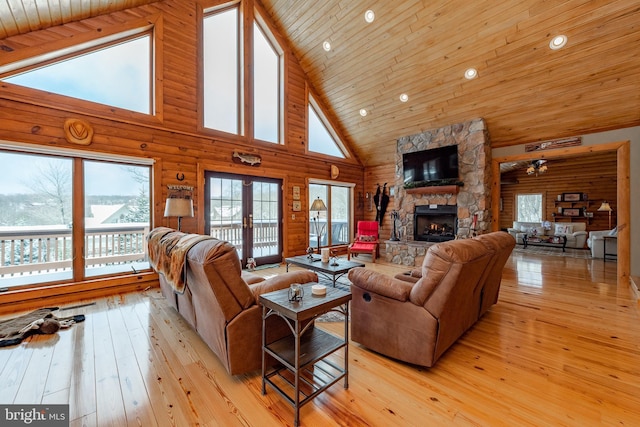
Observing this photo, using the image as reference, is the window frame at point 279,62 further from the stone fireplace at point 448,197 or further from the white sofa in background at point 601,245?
the white sofa in background at point 601,245

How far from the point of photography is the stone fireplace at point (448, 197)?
5.29 m

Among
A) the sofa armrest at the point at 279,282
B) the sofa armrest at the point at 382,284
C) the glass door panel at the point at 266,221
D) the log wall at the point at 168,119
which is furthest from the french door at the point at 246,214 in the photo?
the sofa armrest at the point at 382,284

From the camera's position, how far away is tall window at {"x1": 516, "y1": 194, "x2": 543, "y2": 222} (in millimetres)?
10156

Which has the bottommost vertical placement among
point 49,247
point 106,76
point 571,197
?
point 49,247

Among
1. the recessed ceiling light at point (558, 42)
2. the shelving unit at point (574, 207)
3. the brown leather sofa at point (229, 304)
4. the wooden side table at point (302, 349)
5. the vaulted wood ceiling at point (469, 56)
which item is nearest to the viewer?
the wooden side table at point (302, 349)

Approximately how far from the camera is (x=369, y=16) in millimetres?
4387

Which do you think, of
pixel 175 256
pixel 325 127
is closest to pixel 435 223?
pixel 325 127

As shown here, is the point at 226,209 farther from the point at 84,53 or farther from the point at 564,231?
the point at 564,231

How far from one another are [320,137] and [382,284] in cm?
531

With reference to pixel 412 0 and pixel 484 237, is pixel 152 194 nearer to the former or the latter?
pixel 484 237

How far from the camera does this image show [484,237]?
2.40 m

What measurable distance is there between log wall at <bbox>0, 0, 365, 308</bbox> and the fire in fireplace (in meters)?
2.80

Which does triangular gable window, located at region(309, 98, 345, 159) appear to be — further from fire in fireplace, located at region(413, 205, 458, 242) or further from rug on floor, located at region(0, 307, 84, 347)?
rug on floor, located at region(0, 307, 84, 347)

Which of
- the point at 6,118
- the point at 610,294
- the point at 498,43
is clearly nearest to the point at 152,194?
the point at 6,118
